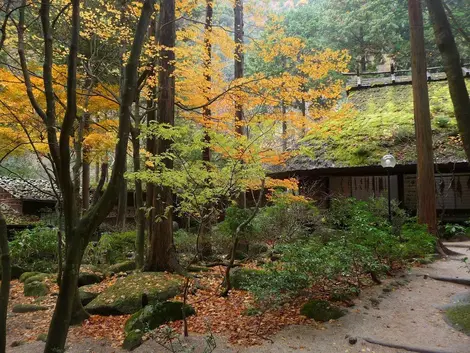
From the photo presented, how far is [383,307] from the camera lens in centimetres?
492

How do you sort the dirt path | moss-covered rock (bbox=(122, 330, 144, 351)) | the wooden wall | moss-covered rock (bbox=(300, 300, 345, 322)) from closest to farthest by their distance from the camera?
the dirt path, moss-covered rock (bbox=(122, 330, 144, 351)), moss-covered rock (bbox=(300, 300, 345, 322)), the wooden wall

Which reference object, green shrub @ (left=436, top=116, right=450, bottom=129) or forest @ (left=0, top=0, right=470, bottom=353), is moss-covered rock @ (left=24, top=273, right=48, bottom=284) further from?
green shrub @ (left=436, top=116, right=450, bottom=129)

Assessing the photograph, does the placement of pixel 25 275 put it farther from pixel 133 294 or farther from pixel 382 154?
pixel 382 154

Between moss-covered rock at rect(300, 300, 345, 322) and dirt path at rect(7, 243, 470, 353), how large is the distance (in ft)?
0.38

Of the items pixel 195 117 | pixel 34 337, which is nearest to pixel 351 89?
pixel 195 117

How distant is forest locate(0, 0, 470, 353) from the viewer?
128 inches

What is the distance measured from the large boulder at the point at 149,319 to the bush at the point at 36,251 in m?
4.69

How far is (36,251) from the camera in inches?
350

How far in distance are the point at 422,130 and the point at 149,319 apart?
23.4 ft

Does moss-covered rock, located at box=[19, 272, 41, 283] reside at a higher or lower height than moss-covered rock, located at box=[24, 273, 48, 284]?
lower

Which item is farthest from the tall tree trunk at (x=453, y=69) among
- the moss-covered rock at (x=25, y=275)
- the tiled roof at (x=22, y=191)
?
the tiled roof at (x=22, y=191)

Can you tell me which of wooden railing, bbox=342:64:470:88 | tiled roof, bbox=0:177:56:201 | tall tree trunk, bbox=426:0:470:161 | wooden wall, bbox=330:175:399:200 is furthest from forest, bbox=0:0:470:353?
tiled roof, bbox=0:177:56:201

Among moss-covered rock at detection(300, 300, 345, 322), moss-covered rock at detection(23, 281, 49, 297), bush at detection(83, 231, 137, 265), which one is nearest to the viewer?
moss-covered rock at detection(300, 300, 345, 322)

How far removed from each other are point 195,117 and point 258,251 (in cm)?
364
